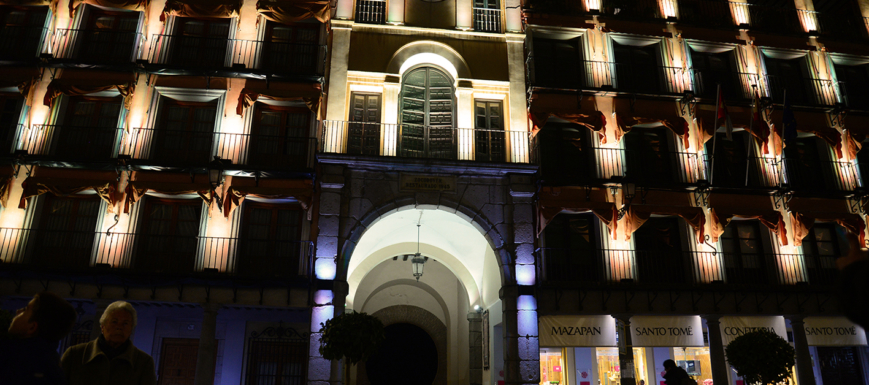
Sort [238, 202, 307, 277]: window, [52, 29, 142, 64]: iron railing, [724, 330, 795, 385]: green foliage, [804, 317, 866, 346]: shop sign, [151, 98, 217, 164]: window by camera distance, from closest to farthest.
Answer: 1. [724, 330, 795, 385]: green foliage
2. [238, 202, 307, 277]: window
3. [151, 98, 217, 164]: window
4. [52, 29, 142, 64]: iron railing
5. [804, 317, 866, 346]: shop sign

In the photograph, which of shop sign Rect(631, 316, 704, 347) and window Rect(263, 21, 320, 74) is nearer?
shop sign Rect(631, 316, 704, 347)

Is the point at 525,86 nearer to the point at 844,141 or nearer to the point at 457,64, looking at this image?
the point at 457,64

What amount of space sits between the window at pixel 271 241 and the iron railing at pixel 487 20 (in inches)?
275

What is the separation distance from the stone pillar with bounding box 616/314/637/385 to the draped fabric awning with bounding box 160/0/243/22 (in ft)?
42.0

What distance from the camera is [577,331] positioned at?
529 inches

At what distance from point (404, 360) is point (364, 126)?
358 inches

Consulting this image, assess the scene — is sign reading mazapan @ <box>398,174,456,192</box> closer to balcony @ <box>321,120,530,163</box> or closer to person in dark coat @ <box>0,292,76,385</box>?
balcony @ <box>321,120,530,163</box>

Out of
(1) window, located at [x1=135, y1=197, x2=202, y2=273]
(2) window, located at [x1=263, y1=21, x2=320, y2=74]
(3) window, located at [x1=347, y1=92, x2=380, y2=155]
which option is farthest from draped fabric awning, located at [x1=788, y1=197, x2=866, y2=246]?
(1) window, located at [x1=135, y1=197, x2=202, y2=273]

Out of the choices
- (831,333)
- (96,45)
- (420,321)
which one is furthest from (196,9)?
(831,333)

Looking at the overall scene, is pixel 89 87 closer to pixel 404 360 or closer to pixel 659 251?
pixel 404 360

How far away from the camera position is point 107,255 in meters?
12.8

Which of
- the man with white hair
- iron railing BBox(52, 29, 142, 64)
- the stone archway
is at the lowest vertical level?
the man with white hair

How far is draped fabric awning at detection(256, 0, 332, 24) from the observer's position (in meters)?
14.3

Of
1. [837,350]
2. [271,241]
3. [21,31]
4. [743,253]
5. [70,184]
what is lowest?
[837,350]
